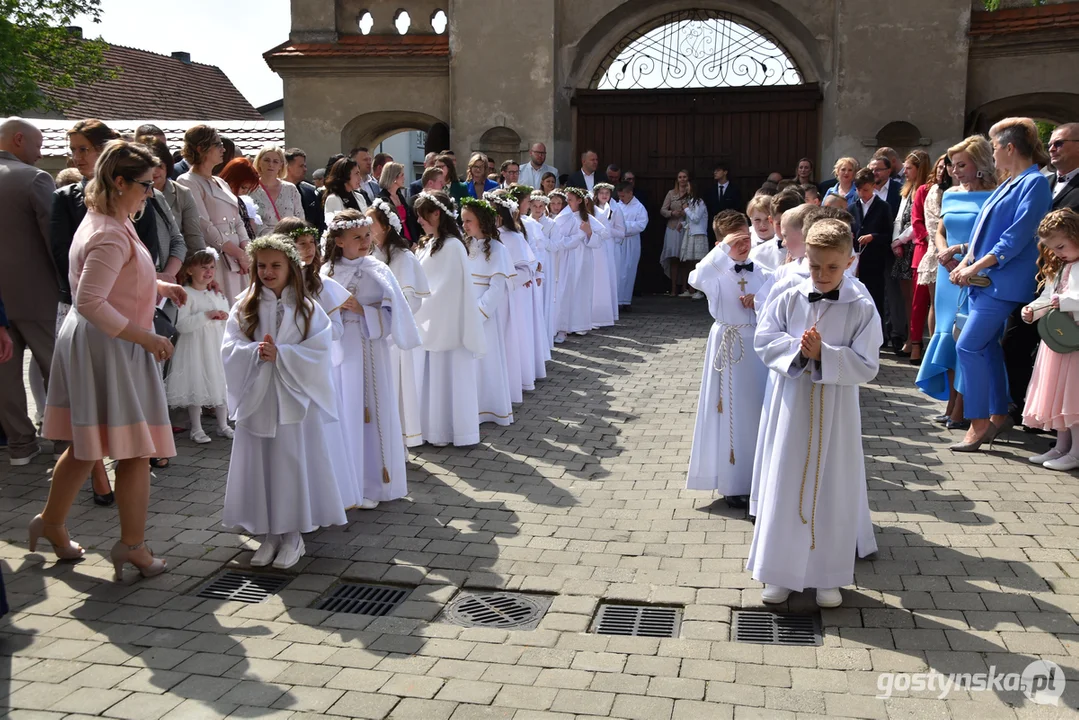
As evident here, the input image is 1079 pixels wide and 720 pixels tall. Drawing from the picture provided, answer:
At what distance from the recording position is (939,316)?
820 cm

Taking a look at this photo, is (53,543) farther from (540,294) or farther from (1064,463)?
(540,294)

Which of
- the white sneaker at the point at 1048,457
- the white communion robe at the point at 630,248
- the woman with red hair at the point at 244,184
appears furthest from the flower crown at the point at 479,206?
the white communion robe at the point at 630,248

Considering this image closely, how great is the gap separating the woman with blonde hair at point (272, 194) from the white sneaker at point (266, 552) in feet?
13.1

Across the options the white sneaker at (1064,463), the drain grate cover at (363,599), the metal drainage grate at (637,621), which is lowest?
the drain grate cover at (363,599)

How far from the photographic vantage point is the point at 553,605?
5059 millimetres

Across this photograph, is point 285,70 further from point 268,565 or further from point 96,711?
point 96,711

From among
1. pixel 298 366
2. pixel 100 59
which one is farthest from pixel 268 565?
pixel 100 59

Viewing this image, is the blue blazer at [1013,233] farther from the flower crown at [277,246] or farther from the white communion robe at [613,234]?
the white communion robe at [613,234]

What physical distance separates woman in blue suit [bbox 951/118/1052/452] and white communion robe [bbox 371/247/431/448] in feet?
12.8

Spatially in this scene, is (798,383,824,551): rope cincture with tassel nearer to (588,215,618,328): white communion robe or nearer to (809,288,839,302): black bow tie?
(809,288,839,302): black bow tie

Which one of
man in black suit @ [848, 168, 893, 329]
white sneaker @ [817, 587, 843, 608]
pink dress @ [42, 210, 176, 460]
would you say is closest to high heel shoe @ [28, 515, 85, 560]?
pink dress @ [42, 210, 176, 460]

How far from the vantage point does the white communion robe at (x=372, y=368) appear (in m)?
6.52

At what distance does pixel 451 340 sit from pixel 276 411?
275 centimetres

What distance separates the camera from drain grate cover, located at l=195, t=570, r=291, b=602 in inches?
205
